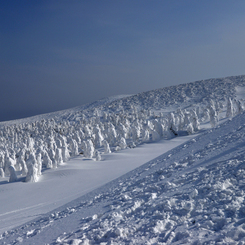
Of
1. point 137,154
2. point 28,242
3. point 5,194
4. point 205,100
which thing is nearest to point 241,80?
point 205,100

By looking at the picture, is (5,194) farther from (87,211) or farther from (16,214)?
(87,211)

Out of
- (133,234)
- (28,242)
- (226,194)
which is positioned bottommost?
(28,242)

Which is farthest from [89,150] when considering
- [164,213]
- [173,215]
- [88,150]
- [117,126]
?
[117,126]

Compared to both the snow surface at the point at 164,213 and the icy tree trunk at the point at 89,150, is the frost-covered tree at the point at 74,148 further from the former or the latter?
the snow surface at the point at 164,213

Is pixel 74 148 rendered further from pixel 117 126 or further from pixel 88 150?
pixel 117 126

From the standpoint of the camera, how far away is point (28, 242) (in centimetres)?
404

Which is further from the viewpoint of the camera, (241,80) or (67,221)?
(241,80)

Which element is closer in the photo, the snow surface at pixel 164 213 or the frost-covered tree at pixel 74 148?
the snow surface at pixel 164 213

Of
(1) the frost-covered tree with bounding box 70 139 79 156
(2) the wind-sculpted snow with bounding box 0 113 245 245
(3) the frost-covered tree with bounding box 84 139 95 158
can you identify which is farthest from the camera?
(1) the frost-covered tree with bounding box 70 139 79 156

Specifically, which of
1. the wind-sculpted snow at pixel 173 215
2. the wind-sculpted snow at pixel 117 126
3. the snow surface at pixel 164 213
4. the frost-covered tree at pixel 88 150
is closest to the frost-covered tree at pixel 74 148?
Answer: the wind-sculpted snow at pixel 117 126

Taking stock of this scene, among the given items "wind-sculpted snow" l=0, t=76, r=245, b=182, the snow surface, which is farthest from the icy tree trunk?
the snow surface

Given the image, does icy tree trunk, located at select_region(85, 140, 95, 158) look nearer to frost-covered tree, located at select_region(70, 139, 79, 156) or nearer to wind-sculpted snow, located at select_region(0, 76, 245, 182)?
wind-sculpted snow, located at select_region(0, 76, 245, 182)

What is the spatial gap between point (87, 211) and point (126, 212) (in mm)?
1186

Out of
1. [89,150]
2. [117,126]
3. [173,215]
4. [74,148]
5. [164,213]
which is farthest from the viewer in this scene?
[117,126]
